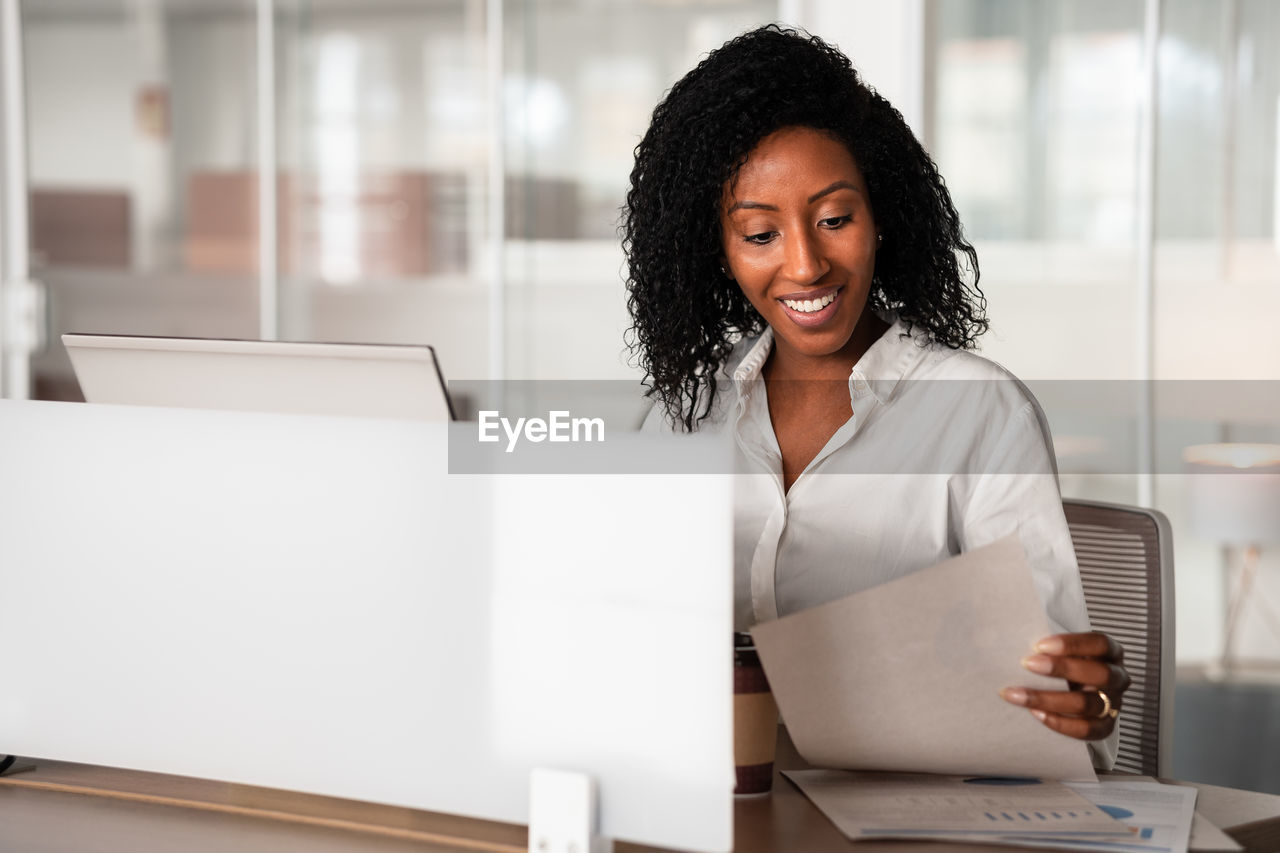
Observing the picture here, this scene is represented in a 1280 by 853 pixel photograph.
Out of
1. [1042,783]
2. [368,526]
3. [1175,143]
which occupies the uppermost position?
[1175,143]

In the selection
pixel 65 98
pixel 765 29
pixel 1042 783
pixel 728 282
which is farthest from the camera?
pixel 65 98

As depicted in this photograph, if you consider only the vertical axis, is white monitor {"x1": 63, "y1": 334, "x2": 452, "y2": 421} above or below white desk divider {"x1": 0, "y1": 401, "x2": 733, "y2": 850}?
above

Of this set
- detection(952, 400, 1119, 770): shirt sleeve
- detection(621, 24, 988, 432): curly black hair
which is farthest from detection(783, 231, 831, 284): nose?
detection(952, 400, 1119, 770): shirt sleeve

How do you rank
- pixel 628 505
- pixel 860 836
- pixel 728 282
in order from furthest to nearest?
pixel 728 282 → pixel 860 836 → pixel 628 505

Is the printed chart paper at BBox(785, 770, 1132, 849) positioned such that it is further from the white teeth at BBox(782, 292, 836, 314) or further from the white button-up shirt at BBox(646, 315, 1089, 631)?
the white teeth at BBox(782, 292, 836, 314)

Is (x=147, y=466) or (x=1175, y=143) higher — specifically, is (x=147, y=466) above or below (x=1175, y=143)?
below

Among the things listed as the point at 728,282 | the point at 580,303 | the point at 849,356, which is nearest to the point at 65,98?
the point at 580,303

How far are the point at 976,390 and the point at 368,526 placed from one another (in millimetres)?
915

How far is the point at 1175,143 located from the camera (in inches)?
93.2

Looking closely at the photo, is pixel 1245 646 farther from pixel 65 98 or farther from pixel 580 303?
pixel 65 98

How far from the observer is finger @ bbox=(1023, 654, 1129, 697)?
3.32 feet

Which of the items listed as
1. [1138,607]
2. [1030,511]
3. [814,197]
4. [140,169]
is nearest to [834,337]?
[814,197]

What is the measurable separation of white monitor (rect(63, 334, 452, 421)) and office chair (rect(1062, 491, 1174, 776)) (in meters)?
0.90

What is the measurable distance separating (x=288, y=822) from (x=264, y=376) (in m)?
0.37
